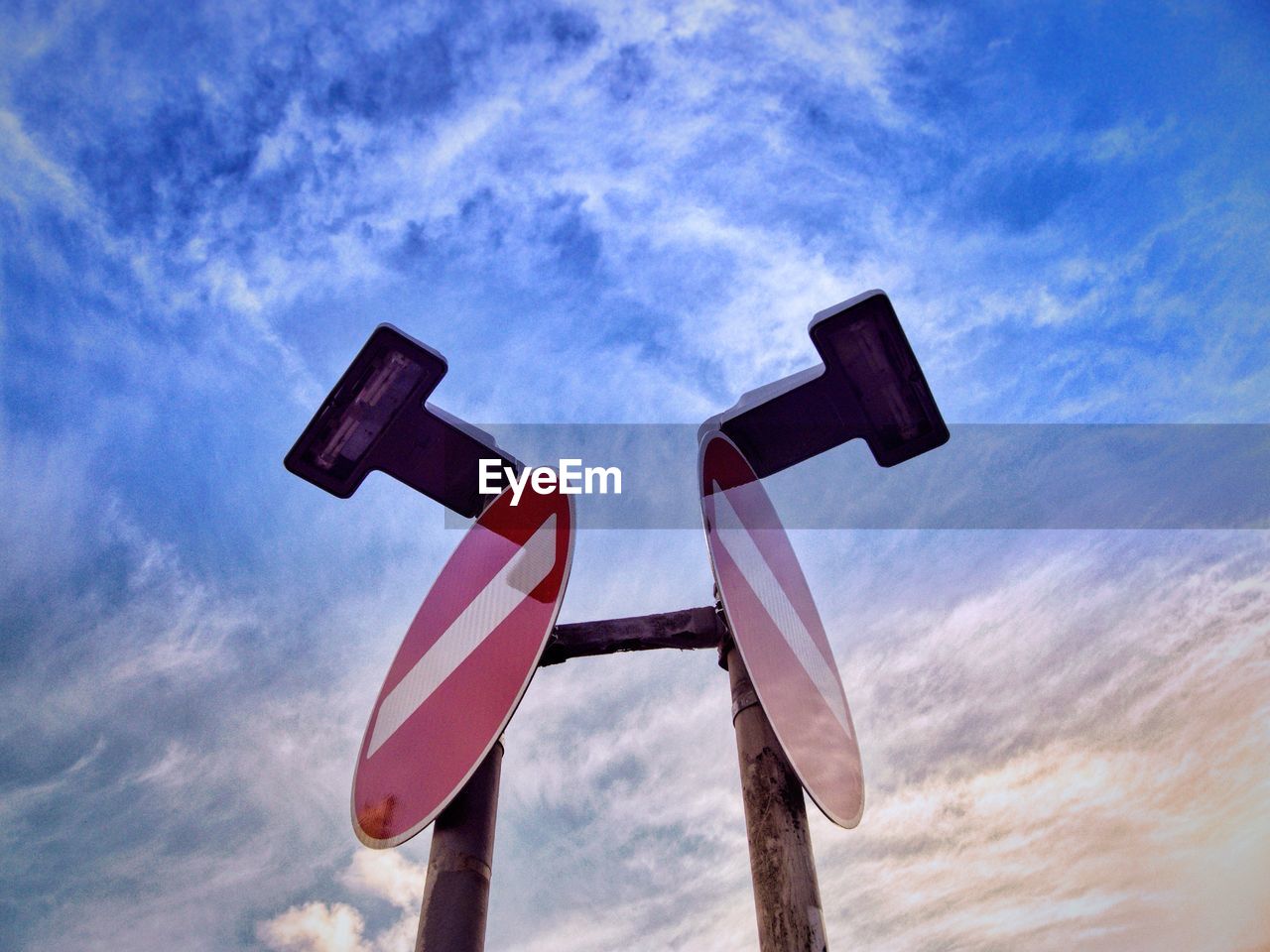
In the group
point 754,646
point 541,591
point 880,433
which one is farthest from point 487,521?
point 880,433

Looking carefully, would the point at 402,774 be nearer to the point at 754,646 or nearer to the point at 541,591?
the point at 541,591

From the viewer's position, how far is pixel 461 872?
288 centimetres

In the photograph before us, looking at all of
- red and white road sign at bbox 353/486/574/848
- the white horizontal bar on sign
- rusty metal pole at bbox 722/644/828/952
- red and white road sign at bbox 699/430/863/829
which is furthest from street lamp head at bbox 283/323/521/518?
rusty metal pole at bbox 722/644/828/952

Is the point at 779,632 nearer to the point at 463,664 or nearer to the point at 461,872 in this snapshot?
the point at 463,664

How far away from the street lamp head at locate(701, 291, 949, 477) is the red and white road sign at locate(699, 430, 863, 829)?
321mm

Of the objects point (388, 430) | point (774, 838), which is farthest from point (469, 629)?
point (774, 838)

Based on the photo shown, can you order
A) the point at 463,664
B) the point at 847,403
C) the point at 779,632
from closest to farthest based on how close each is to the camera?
the point at 463,664, the point at 779,632, the point at 847,403

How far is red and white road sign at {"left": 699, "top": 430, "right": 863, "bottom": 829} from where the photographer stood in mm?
2945

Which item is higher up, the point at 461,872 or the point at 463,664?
the point at 463,664

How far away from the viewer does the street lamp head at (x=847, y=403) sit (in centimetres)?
358

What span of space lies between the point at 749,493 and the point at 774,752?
115 centimetres

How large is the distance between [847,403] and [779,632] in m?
1.22

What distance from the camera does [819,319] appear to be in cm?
358

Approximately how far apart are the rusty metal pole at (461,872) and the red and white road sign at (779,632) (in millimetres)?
1140
